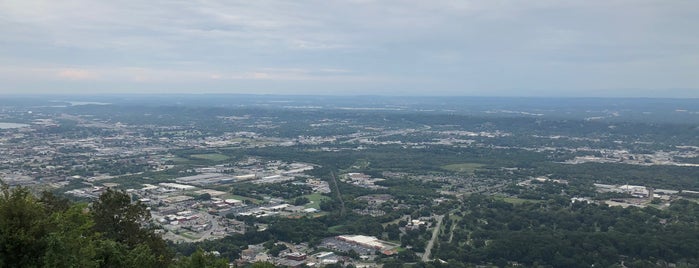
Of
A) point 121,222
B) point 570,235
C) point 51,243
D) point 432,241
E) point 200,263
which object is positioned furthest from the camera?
point 432,241

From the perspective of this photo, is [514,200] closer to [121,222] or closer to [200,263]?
[121,222]

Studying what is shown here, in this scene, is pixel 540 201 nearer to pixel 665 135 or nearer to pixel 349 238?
pixel 349 238

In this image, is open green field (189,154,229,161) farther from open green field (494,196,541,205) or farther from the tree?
the tree

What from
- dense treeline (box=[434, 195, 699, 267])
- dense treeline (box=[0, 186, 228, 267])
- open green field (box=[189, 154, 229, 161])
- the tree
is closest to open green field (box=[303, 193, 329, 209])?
dense treeline (box=[434, 195, 699, 267])

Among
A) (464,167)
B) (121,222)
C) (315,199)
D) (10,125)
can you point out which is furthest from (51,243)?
(10,125)

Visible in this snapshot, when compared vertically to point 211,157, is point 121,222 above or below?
above

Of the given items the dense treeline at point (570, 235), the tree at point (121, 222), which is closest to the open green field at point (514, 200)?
the dense treeline at point (570, 235)
